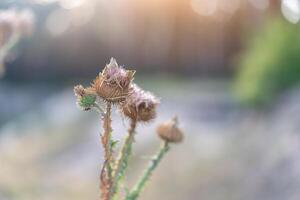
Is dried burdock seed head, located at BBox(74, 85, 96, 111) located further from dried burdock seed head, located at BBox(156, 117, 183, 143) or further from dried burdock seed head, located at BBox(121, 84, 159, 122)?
dried burdock seed head, located at BBox(156, 117, 183, 143)

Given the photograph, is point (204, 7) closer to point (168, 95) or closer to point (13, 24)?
point (168, 95)

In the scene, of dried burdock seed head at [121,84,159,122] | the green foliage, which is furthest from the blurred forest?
dried burdock seed head at [121,84,159,122]

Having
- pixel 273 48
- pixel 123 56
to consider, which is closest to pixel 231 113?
pixel 273 48

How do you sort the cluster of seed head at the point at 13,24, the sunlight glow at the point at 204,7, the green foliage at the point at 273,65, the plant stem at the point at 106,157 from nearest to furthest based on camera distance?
1. the plant stem at the point at 106,157
2. the cluster of seed head at the point at 13,24
3. the green foliage at the point at 273,65
4. the sunlight glow at the point at 204,7

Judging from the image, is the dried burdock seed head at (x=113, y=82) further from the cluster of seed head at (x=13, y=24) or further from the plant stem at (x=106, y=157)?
the cluster of seed head at (x=13, y=24)

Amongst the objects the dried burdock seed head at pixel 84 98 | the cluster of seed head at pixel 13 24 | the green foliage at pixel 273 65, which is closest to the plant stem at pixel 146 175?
the dried burdock seed head at pixel 84 98

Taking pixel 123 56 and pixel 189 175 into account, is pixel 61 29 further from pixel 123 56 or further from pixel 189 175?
pixel 189 175

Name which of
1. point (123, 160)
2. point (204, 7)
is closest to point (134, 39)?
point (204, 7)
